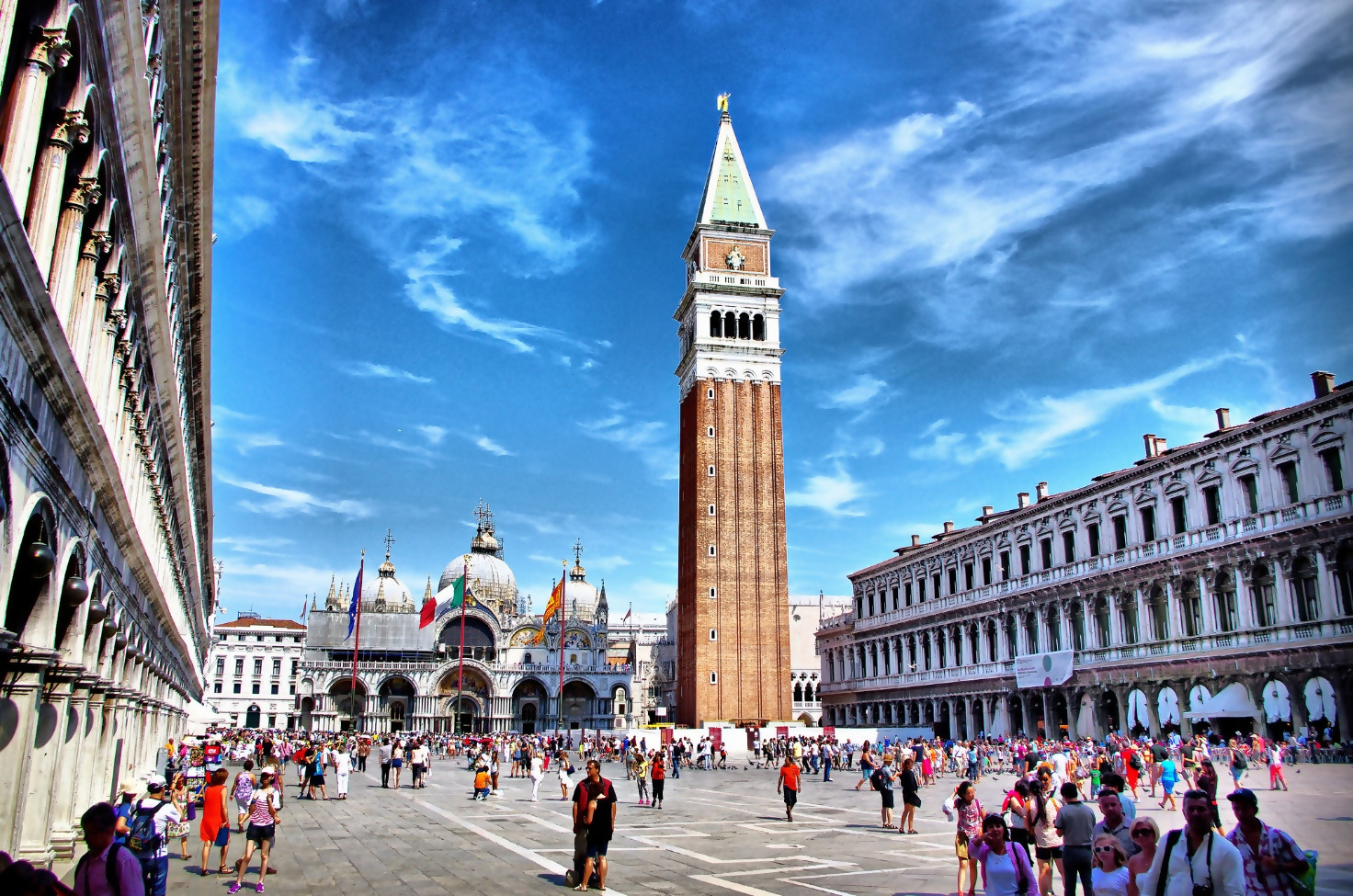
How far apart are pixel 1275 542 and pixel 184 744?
3705 cm

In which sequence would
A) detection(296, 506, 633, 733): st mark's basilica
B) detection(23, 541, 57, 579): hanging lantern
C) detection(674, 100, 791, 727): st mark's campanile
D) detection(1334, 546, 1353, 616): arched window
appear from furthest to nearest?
detection(296, 506, 633, 733): st mark's basilica < detection(674, 100, 791, 727): st mark's campanile < detection(1334, 546, 1353, 616): arched window < detection(23, 541, 57, 579): hanging lantern

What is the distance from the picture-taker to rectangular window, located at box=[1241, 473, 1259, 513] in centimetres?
3400

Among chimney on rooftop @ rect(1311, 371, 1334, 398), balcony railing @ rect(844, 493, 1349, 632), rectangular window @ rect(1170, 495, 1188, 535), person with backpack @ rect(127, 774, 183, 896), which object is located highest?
chimney on rooftop @ rect(1311, 371, 1334, 398)

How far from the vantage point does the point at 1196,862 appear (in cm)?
611

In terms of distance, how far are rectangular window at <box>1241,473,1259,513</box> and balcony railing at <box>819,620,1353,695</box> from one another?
4202 millimetres

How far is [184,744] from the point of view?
1400 inches

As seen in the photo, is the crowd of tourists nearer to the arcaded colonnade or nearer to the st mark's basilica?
the arcaded colonnade

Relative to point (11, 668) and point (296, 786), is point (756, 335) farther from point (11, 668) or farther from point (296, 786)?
point (11, 668)

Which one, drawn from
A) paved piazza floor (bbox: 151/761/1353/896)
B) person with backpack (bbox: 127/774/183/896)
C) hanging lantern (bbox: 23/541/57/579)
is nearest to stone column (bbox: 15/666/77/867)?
person with backpack (bbox: 127/774/183/896)

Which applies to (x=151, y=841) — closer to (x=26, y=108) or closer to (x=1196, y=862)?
(x=26, y=108)

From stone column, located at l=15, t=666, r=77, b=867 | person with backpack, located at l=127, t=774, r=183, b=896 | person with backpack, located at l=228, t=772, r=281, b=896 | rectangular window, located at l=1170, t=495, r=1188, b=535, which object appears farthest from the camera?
rectangular window, located at l=1170, t=495, r=1188, b=535

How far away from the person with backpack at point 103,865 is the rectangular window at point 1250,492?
35625mm

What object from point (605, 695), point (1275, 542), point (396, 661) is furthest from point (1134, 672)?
point (396, 661)

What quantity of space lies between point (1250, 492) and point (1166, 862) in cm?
3252
